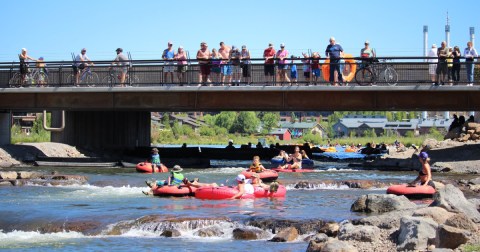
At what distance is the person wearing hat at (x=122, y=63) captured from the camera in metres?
36.1

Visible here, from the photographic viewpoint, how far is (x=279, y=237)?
17.6 metres

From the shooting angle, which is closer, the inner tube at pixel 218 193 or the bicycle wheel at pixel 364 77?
the inner tube at pixel 218 193

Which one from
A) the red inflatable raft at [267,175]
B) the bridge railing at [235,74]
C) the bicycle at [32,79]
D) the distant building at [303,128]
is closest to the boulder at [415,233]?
the red inflatable raft at [267,175]

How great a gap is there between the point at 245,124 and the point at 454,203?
149 meters

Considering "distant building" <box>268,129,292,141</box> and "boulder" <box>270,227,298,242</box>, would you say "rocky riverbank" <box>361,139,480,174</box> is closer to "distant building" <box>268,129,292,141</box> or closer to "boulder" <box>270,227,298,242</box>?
"boulder" <box>270,227,298,242</box>

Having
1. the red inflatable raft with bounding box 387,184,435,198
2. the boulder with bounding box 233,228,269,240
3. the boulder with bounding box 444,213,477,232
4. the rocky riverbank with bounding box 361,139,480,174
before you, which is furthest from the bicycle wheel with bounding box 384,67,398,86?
the boulder with bounding box 444,213,477,232

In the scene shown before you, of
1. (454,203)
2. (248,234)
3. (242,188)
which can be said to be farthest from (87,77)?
(454,203)

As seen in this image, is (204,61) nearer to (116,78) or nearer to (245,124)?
(116,78)

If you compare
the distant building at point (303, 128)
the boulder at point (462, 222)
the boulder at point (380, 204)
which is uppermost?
the boulder at point (462, 222)

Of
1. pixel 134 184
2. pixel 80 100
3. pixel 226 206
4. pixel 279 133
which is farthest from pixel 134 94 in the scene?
pixel 279 133

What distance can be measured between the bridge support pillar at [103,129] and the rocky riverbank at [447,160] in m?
14.8

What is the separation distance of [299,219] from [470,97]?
1766 cm

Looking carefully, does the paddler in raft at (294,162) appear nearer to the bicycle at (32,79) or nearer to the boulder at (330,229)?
the bicycle at (32,79)

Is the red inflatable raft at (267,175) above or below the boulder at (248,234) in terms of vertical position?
above
